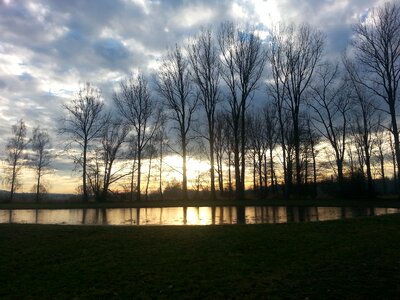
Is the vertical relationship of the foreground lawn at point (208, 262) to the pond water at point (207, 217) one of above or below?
below

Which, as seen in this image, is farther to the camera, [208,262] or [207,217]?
[207,217]

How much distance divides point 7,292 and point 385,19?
31945mm

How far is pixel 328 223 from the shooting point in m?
12.5

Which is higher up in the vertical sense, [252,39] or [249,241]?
[252,39]

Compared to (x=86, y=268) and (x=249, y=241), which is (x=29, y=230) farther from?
(x=249, y=241)

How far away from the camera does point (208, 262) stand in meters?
7.90

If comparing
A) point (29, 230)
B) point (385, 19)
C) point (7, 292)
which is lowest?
point (7, 292)

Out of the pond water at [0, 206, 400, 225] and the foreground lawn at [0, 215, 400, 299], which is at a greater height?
the pond water at [0, 206, 400, 225]

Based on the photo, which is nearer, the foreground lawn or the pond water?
the foreground lawn

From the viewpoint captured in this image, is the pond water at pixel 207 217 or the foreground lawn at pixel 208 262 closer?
the foreground lawn at pixel 208 262

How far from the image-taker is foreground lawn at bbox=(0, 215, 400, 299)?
6.15m

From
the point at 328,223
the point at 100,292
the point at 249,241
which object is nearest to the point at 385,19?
the point at 328,223

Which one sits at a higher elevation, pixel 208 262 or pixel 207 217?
pixel 207 217

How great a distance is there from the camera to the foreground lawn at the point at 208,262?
6150 mm
